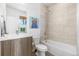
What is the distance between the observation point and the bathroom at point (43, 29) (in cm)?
189

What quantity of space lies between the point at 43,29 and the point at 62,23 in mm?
338

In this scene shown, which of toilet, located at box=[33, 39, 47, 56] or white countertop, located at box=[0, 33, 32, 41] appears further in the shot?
toilet, located at box=[33, 39, 47, 56]

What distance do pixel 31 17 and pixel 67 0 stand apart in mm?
679

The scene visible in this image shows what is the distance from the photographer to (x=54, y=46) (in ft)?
6.43

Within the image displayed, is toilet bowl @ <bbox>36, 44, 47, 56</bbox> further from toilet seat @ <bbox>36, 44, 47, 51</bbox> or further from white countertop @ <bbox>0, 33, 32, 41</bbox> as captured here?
white countertop @ <bbox>0, 33, 32, 41</bbox>

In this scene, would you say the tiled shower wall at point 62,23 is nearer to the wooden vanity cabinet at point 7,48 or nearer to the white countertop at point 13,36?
the white countertop at point 13,36

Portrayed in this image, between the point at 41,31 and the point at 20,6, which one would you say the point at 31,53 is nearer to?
the point at 41,31

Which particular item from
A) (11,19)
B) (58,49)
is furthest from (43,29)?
(11,19)

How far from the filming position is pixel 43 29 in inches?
76.3

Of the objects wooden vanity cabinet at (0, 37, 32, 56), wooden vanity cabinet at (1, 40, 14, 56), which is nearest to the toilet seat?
wooden vanity cabinet at (0, 37, 32, 56)

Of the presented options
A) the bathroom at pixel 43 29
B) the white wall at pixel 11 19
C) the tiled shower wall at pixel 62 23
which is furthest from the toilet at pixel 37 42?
the white wall at pixel 11 19

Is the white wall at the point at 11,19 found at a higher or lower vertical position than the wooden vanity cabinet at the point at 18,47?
higher

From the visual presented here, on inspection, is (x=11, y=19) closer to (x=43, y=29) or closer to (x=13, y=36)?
(x=13, y=36)

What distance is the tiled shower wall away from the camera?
6.24 ft
